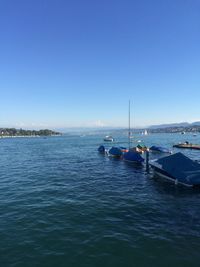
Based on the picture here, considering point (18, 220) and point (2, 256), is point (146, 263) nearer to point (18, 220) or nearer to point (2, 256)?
point (2, 256)

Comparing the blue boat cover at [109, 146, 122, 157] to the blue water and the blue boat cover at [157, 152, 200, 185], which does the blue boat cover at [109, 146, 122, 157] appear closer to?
the blue boat cover at [157, 152, 200, 185]

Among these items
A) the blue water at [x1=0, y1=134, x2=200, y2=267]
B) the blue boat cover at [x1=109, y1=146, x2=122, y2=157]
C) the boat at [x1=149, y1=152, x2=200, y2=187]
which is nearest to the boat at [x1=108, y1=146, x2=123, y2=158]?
the blue boat cover at [x1=109, y1=146, x2=122, y2=157]

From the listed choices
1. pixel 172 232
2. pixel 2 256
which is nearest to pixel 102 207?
pixel 172 232

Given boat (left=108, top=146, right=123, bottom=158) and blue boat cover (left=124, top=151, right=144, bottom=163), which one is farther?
boat (left=108, top=146, right=123, bottom=158)

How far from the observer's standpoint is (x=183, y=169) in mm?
24609

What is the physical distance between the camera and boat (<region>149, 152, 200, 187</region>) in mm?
23250

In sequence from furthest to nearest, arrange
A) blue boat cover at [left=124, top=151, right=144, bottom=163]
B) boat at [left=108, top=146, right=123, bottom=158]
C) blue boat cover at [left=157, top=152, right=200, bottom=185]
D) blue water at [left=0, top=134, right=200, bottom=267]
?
boat at [left=108, top=146, right=123, bottom=158]
blue boat cover at [left=124, top=151, right=144, bottom=163]
blue boat cover at [left=157, top=152, right=200, bottom=185]
blue water at [left=0, top=134, right=200, bottom=267]

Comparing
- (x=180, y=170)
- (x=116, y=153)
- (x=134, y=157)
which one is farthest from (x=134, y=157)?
(x=180, y=170)

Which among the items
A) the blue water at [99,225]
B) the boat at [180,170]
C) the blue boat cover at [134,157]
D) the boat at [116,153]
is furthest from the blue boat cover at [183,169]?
the boat at [116,153]

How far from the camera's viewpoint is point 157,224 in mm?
14273

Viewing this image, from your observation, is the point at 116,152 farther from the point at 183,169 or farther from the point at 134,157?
the point at 183,169

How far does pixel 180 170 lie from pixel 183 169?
0.34m

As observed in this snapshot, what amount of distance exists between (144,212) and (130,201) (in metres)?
2.73

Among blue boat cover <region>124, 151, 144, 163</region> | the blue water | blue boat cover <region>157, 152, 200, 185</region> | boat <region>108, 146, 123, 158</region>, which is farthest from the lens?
boat <region>108, 146, 123, 158</region>
